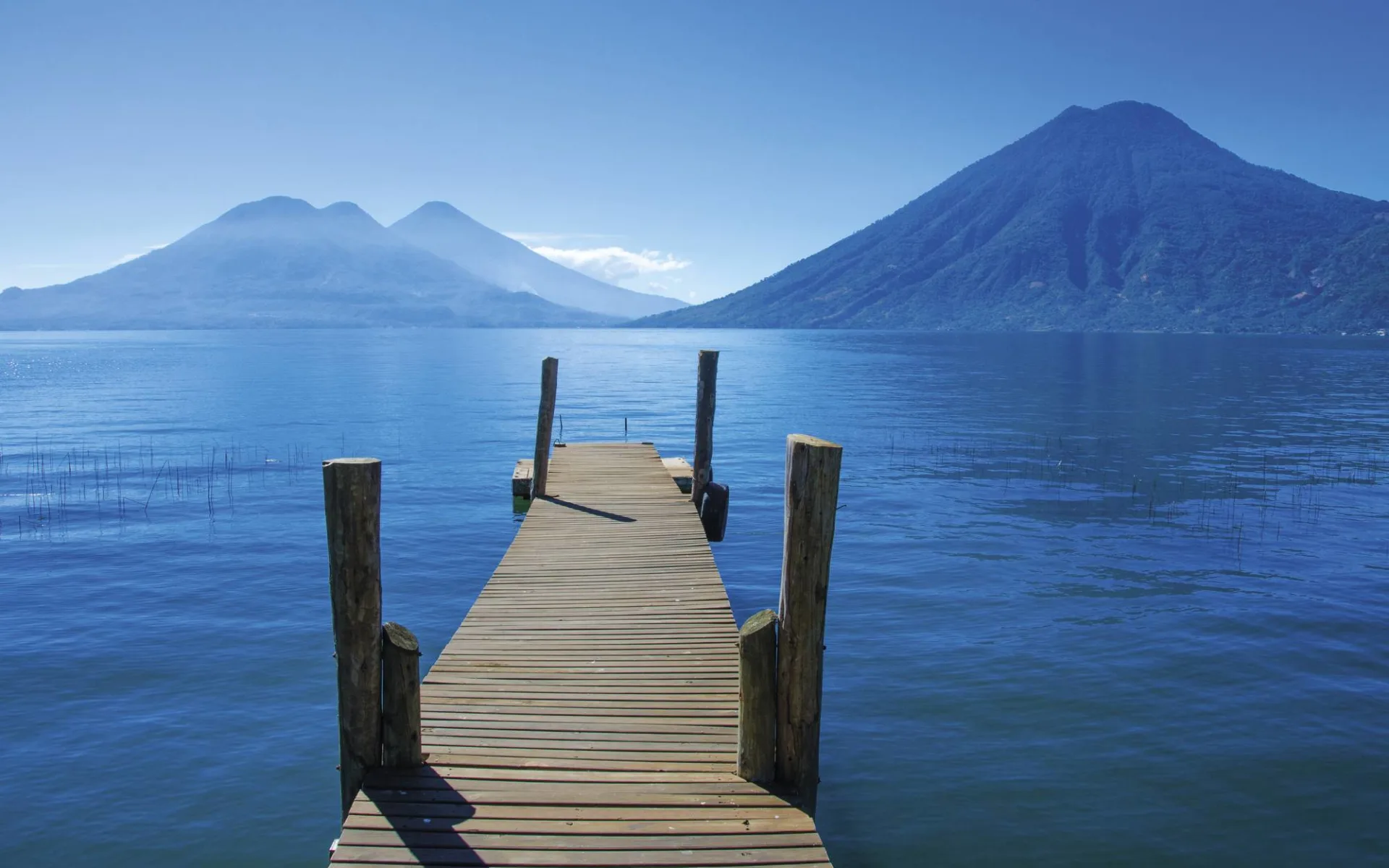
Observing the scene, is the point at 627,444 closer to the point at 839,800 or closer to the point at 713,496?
the point at 713,496

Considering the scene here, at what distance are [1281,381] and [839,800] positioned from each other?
200 ft

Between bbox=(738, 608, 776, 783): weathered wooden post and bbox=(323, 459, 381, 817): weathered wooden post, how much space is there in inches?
94.9

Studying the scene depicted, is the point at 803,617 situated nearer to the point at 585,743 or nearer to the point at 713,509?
the point at 585,743

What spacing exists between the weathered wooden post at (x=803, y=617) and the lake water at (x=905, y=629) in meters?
1.92

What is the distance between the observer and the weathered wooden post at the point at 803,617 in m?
6.14

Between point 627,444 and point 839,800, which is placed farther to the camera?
point 627,444

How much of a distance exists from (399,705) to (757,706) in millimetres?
2371

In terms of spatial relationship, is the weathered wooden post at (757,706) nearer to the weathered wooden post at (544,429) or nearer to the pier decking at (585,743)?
the pier decking at (585,743)

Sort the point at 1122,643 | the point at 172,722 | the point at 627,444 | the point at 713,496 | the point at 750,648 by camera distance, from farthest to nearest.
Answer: the point at 627,444 → the point at 713,496 → the point at 1122,643 → the point at 172,722 → the point at 750,648

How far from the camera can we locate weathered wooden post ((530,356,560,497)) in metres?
16.2

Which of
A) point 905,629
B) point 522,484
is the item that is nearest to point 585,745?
point 905,629

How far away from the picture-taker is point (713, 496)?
683 inches

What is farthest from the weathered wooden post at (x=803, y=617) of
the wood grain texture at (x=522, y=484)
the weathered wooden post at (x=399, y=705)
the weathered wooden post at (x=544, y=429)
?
the wood grain texture at (x=522, y=484)

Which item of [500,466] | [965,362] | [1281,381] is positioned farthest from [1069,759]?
[965,362]
